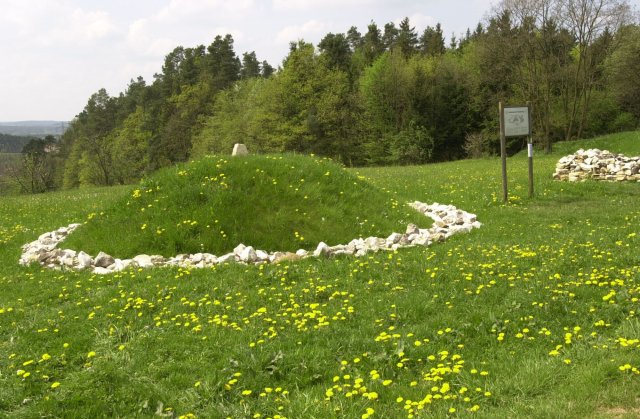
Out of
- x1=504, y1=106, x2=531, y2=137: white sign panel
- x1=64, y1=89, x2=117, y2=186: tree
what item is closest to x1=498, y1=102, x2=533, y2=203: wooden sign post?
x1=504, y1=106, x2=531, y2=137: white sign panel

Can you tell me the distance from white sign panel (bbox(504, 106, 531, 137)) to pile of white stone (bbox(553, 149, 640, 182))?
5.80 meters

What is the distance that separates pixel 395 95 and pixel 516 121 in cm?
4107

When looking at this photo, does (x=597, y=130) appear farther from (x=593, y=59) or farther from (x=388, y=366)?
(x=388, y=366)

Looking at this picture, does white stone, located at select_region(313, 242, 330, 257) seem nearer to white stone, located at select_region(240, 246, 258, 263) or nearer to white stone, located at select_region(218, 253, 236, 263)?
white stone, located at select_region(240, 246, 258, 263)

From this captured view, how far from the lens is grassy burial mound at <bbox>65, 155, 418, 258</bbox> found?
11.5m

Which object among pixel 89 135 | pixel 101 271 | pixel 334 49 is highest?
pixel 334 49

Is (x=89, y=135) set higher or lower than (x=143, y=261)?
higher

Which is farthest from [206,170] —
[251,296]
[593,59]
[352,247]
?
[593,59]

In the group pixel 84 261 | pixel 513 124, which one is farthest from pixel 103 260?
pixel 513 124

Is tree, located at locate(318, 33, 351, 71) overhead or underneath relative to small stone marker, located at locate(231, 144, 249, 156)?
overhead

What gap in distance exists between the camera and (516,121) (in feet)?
52.7

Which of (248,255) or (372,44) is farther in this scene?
(372,44)

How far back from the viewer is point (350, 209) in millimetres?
13180

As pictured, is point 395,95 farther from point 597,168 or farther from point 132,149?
point 132,149
